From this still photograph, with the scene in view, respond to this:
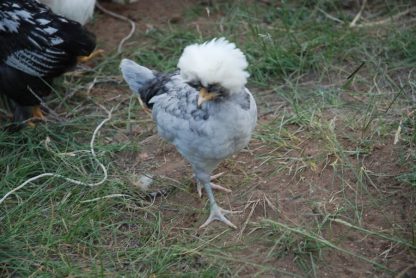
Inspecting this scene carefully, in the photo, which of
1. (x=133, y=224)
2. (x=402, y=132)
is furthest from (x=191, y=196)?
(x=402, y=132)

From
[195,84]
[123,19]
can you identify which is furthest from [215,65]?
[123,19]

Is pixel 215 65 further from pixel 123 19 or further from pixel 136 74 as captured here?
pixel 123 19

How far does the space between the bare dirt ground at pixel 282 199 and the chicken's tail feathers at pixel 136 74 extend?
1.80ft

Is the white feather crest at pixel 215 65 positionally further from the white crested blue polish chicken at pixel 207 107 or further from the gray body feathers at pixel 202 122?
the gray body feathers at pixel 202 122

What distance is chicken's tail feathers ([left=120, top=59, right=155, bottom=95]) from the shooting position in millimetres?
3164

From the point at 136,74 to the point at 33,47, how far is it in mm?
856

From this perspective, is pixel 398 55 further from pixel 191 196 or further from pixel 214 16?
pixel 191 196


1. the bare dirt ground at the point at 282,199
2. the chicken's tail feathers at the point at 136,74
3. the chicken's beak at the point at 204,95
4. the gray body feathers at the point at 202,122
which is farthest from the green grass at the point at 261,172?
the chicken's beak at the point at 204,95

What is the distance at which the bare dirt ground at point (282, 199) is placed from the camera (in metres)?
2.73

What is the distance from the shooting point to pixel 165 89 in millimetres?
2986

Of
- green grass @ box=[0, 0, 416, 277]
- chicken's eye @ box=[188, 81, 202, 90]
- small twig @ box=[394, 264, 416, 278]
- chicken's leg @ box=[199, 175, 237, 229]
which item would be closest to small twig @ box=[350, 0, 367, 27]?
green grass @ box=[0, 0, 416, 277]

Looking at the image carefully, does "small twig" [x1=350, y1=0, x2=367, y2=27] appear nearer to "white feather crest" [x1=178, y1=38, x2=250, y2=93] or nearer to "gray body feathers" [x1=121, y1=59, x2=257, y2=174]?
"gray body feathers" [x1=121, y1=59, x2=257, y2=174]

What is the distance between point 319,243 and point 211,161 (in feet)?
2.05

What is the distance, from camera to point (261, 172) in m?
3.32
